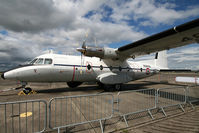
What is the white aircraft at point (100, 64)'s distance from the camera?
6670mm

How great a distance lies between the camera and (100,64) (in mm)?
10398

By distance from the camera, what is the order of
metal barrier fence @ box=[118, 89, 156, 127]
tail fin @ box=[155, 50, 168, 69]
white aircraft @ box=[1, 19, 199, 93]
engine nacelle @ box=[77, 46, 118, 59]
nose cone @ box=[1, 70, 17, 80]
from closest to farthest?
1. metal barrier fence @ box=[118, 89, 156, 127]
2. white aircraft @ box=[1, 19, 199, 93]
3. nose cone @ box=[1, 70, 17, 80]
4. engine nacelle @ box=[77, 46, 118, 59]
5. tail fin @ box=[155, 50, 168, 69]

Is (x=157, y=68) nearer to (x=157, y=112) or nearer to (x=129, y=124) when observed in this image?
(x=157, y=112)

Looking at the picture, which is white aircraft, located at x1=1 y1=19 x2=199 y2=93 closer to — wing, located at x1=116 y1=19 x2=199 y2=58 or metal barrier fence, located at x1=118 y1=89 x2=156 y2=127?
wing, located at x1=116 y1=19 x2=199 y2=58

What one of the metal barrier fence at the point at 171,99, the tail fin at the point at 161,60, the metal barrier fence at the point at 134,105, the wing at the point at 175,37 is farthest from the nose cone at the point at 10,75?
the tail fin at the point at 161,60

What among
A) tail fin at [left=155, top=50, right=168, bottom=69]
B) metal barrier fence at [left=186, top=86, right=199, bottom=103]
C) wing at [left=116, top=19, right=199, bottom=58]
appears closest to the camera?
wing at [left=116, top=19, right=199, bottom=58]

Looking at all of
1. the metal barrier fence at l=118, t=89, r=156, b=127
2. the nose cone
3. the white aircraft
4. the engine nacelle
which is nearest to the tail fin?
the white aircraft

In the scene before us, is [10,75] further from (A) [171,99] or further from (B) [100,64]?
(A) [171,99]

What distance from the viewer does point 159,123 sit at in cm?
393

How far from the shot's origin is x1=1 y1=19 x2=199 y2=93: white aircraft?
6.67m

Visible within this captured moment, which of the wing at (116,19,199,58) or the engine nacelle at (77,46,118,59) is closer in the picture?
the wing at (116,19,199,58)

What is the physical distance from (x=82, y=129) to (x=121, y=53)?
24.0ft

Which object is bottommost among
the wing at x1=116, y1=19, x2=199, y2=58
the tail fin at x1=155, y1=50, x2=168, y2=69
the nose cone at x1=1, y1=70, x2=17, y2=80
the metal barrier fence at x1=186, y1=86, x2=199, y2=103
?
the metal barrier fence at x1=186, y1=86, x2=199, y2=103

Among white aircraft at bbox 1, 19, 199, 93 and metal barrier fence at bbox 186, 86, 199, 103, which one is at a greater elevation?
white aircraft at bbox 1, 19, 199, 93
